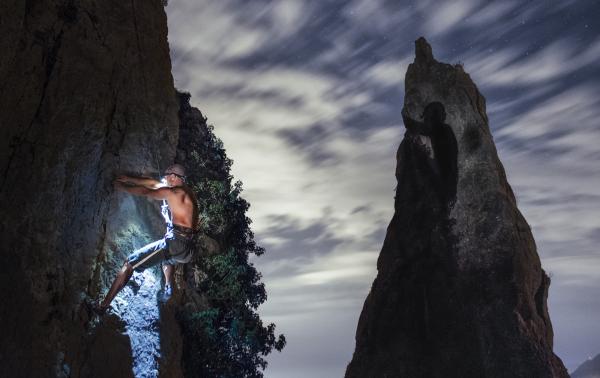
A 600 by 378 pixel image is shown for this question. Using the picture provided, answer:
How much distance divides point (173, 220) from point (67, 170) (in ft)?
7.01

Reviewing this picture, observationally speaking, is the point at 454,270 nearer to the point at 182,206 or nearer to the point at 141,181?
the point at 182,206

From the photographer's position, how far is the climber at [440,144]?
32625mm

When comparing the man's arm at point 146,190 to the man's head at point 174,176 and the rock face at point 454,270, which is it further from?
the rock face at point 454,270

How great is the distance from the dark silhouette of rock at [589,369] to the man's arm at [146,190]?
137 meters

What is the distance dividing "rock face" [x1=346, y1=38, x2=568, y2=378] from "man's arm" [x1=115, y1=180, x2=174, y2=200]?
22.8 m

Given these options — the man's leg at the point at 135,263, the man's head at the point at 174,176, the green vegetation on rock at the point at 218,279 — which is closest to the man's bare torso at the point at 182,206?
the man's head at the point at 174,176

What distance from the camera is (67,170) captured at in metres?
8.13

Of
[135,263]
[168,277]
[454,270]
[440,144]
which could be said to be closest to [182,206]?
[135,263]

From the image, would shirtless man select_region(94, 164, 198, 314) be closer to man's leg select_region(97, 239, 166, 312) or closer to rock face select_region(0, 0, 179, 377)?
man's leg select_region(97, 239, 166, 312)

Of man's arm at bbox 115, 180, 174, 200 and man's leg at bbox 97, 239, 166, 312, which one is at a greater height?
man's arm at bbox 115, 180, 174, 200

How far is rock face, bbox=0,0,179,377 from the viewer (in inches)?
287

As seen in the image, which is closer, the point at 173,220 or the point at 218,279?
the point at 173,220

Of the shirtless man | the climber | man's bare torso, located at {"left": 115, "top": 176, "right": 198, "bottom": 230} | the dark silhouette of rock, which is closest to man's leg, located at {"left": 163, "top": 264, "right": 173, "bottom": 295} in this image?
the shirtless man

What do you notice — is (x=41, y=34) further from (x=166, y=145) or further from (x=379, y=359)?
(x=379, y=359)
